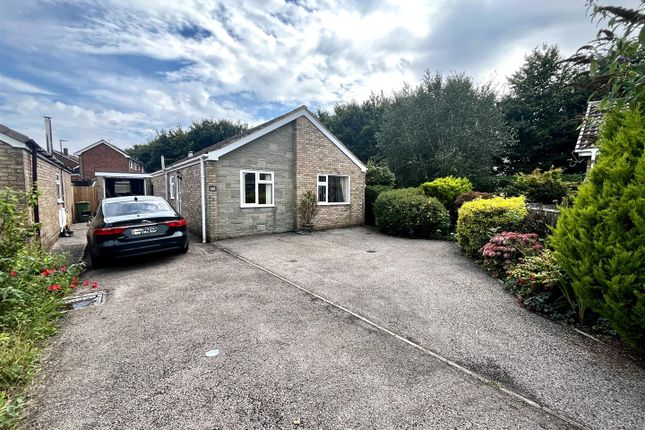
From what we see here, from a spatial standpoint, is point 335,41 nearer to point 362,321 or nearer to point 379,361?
point 362,321

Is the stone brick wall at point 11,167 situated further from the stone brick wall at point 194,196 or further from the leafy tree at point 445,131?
the leafy tree at point 445,131

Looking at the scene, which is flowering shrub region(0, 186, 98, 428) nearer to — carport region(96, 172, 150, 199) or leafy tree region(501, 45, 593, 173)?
carport region(96, 172, 150, 199)

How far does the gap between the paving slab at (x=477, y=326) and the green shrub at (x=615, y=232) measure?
23.0 inches

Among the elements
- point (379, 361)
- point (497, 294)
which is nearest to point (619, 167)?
point (497, 294)

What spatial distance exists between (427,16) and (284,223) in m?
7.73

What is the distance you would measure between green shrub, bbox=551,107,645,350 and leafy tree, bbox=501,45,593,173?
1861cm

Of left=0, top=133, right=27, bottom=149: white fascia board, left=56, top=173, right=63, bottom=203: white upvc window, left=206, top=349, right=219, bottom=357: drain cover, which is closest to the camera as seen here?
left=206, top=349, right=219, bottom=357: drain cover

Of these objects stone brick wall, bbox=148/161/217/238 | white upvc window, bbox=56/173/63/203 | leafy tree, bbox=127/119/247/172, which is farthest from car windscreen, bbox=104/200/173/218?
leafy tree, bbox=127/119/247/172

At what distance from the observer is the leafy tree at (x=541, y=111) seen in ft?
60.1

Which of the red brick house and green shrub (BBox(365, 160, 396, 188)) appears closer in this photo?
green shrub (BBox(365, 160, 396, 188))

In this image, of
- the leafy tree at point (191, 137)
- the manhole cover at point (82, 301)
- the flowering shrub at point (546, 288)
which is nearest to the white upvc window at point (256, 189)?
the manhole cover at point (82, 301)

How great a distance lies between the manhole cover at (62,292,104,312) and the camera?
13.2 ft

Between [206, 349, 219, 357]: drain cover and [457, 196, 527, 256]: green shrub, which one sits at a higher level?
[457, 196, 527, 256]: green shrub

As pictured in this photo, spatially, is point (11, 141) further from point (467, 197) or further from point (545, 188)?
point (545, 188)
